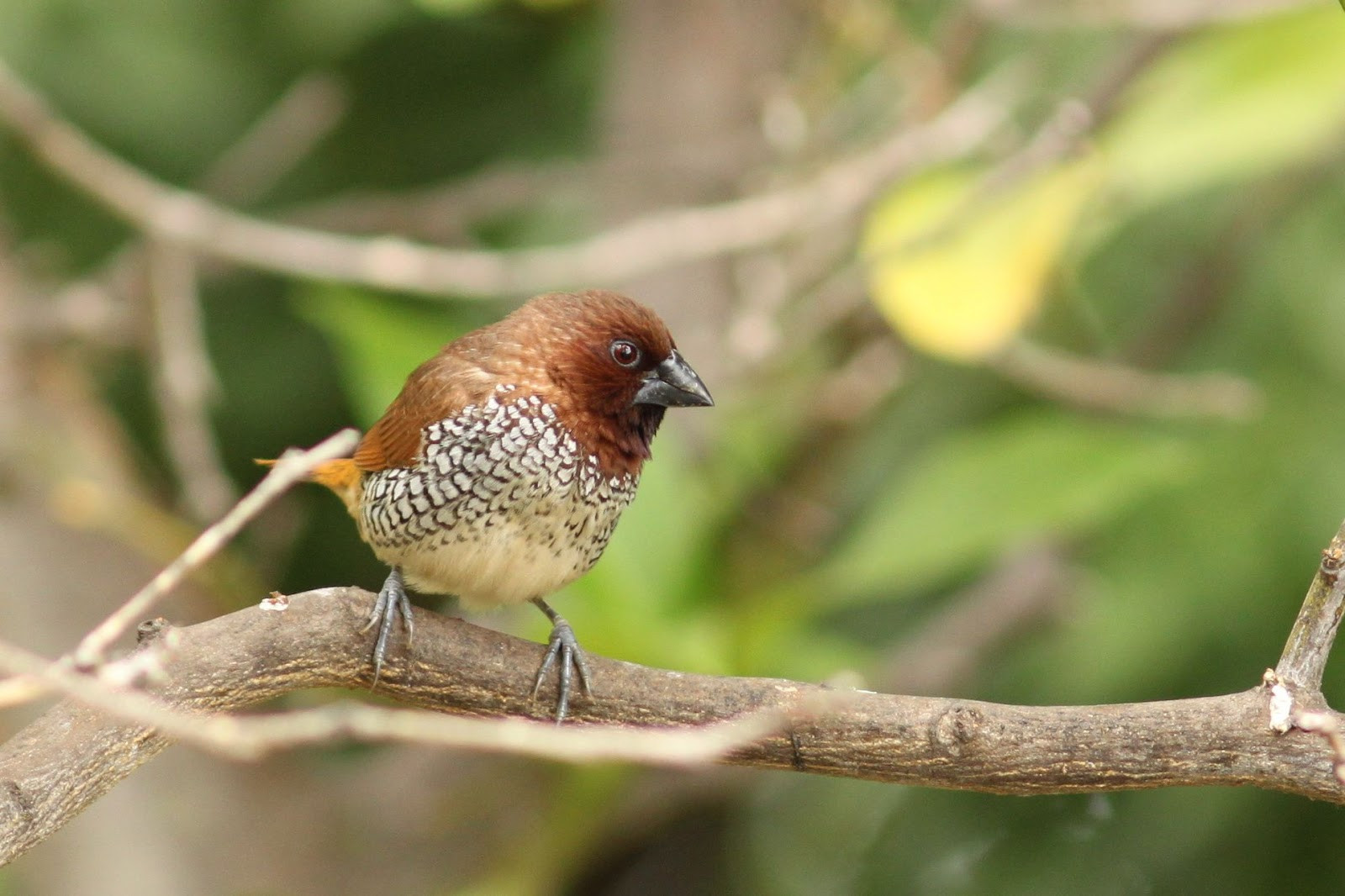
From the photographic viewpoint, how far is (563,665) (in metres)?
2.67

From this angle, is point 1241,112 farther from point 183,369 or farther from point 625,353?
point 183,369

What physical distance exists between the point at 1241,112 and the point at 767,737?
275 cm

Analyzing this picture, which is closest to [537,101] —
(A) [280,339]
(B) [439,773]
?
(A) [280,339]

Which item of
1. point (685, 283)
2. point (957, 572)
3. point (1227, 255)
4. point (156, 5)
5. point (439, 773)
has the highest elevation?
point (156, 5)

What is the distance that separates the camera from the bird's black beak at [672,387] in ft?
10.00

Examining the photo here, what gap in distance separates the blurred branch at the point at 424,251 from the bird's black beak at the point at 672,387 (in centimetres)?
73

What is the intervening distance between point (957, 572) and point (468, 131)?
2.48m

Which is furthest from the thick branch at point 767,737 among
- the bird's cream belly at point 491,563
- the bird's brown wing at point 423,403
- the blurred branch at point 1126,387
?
the blurred branch at point 1126,387

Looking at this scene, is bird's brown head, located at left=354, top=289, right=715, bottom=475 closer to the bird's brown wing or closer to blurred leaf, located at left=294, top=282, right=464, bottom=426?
the bird's brown wing

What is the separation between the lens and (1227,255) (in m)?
4.86

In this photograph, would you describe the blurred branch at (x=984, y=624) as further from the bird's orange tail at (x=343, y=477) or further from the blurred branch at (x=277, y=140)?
the blurred branch at (x=277, y=140)

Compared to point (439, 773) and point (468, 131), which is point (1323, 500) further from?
point (468, 131)

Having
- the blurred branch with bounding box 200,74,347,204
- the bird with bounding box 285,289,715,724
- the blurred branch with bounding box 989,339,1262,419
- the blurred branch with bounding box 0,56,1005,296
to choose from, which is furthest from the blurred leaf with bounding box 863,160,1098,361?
the blurred branch with bounding box 200,74,347,204

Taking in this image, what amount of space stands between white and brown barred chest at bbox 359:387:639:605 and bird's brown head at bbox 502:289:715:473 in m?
0.06
